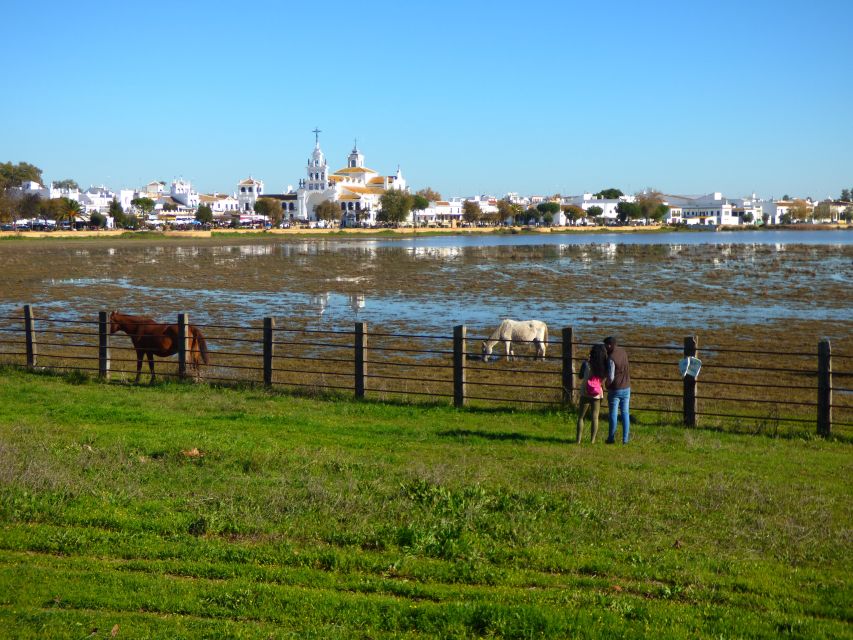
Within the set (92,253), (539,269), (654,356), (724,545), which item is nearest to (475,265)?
(539,269)

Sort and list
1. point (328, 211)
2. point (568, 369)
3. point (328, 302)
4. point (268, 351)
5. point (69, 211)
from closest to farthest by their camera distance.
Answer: point (568, 369) < point (268, 351) < point (328, 302) < point (69, 211) < point (328, 211)

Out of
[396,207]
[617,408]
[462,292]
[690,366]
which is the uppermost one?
[396,207]

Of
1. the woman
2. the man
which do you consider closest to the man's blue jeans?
the man

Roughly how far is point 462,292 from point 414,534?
1501 inches

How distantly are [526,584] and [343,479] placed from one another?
3.31 m

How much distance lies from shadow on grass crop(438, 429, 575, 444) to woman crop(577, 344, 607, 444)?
1.20 ft

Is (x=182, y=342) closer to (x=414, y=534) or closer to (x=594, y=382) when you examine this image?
(x=594, y=382)

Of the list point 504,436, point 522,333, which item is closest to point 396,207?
point 522,333

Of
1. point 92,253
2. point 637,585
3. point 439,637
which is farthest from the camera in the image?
point 92,253

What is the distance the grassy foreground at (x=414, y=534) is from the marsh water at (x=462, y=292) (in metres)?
18.0

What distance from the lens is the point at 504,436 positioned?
12953 millimetres

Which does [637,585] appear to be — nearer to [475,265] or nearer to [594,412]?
[594,412]

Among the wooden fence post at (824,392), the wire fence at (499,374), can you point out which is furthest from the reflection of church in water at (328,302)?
the wooden fence post at (824,392)

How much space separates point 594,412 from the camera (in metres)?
12.8
